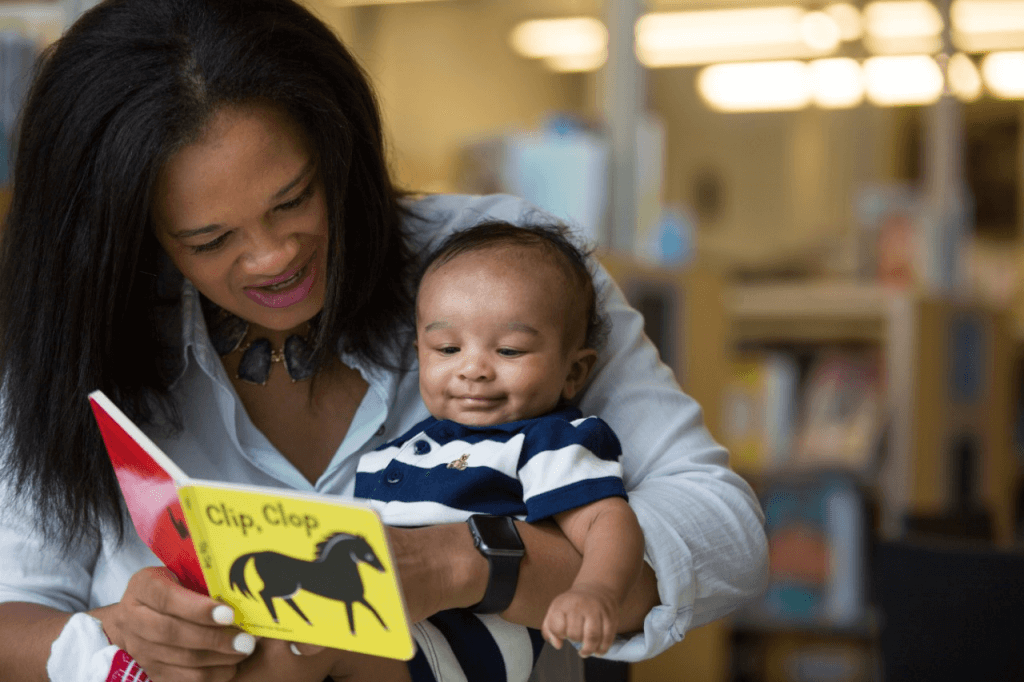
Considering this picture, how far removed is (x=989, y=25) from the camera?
6.24 metres

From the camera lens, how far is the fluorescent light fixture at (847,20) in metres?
6.39

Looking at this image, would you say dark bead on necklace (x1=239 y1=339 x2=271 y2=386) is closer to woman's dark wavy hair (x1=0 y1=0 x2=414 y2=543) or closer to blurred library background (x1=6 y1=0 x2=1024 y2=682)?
woman's dark wavy hair (x1=0 y1=0 x2=414 y2=543)

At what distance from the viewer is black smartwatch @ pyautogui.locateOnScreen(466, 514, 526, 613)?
2.97 ft

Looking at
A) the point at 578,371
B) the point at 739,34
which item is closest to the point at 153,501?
the point at 578,371

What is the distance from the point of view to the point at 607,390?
117 cm

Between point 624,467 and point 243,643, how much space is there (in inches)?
17.1

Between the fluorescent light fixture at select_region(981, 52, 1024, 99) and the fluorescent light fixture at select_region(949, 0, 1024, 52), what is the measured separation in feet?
0.40

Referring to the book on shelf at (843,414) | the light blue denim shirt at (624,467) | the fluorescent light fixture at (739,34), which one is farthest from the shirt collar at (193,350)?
the fluorescent light fixture at (739,34)

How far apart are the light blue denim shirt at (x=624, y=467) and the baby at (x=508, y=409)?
2.0 inches

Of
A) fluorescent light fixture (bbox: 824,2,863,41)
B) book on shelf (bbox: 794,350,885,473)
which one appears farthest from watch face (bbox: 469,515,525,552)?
fluorescent light fixture (bbox: 824,2,863,41)

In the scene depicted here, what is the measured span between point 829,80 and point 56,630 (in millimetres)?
6509

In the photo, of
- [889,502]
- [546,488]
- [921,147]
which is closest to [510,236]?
[546,488]

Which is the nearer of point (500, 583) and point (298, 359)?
point (500, 583)

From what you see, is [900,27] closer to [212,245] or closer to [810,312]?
[810,312]
